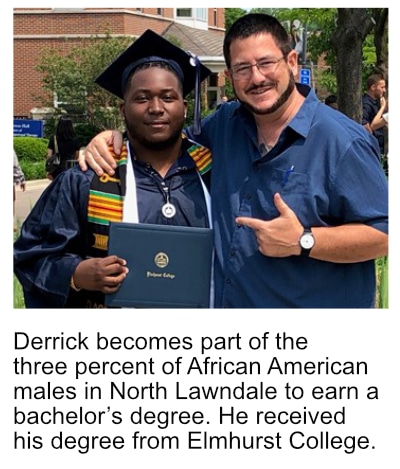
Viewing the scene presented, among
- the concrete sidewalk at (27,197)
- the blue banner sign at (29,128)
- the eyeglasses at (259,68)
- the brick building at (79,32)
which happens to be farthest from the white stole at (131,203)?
the brick building at (79,32)

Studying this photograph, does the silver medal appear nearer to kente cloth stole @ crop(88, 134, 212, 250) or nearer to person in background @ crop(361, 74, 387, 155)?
kente cloth stole @ crop(88, 134, 212, 250)

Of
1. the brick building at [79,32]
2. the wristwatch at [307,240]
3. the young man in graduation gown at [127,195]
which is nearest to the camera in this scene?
the wristwatch at [307,240]

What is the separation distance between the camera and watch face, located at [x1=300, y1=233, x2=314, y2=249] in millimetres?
2453

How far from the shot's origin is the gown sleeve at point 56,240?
2568mm

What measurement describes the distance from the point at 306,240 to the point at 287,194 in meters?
0.16

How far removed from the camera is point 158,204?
8.55 feet

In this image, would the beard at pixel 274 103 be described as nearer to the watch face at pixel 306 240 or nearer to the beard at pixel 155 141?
the beard at pixel 155 141

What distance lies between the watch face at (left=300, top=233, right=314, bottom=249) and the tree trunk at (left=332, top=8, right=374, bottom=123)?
418 cm

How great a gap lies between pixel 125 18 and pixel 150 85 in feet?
54.8

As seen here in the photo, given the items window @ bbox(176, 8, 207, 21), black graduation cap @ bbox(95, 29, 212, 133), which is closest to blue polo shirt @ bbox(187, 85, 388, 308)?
black graduation cap @ bbox(95, 29, 212, 133)

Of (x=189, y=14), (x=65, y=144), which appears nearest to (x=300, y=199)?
(x=65, y=144)

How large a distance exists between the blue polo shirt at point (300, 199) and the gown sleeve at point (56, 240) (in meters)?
0.45
